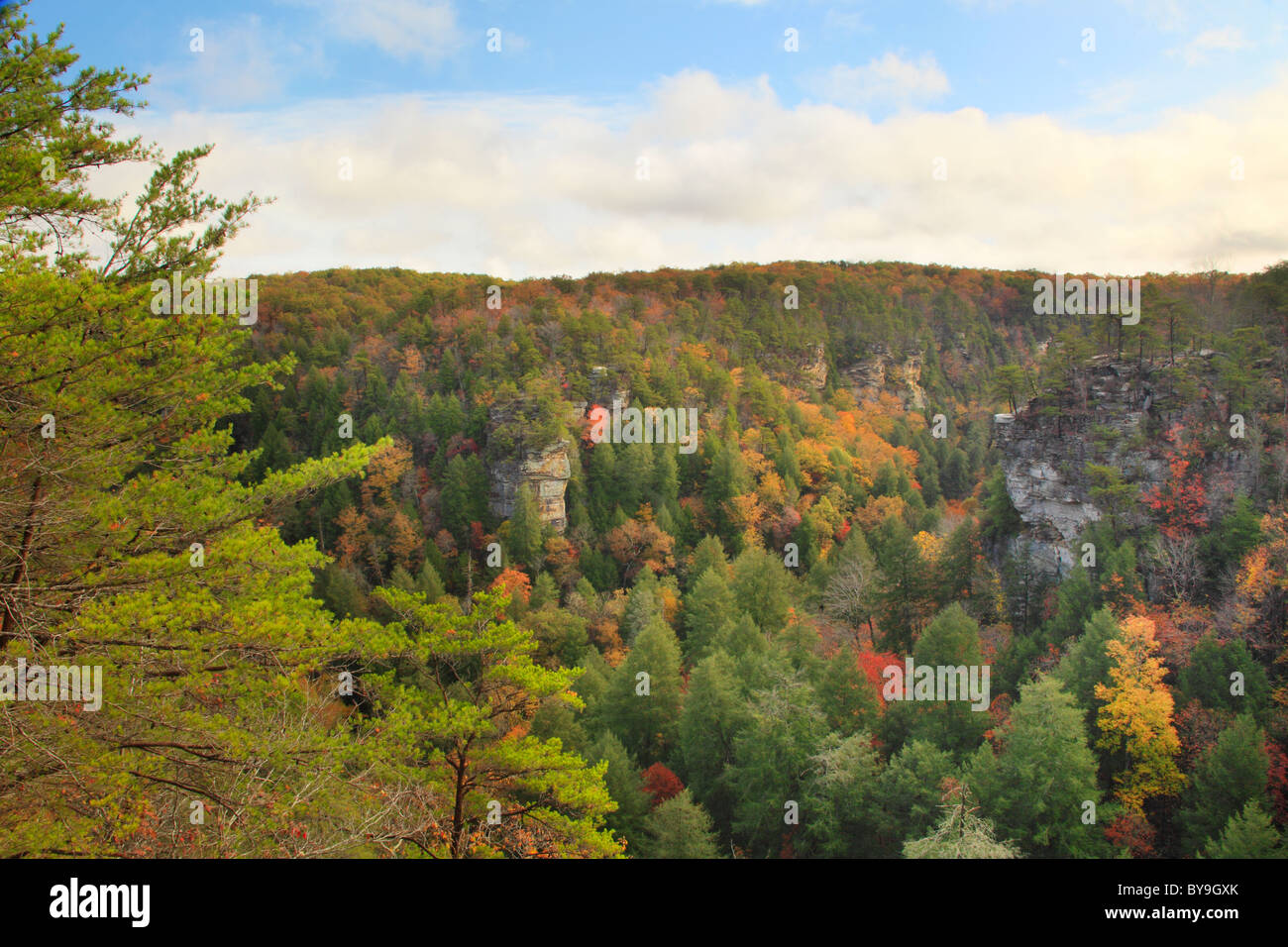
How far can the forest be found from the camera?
310 inches

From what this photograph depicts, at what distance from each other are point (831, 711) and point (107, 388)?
72.7 ft

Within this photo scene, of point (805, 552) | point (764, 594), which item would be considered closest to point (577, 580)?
point (764, 594)

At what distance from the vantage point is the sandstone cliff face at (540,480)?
52.6 metres

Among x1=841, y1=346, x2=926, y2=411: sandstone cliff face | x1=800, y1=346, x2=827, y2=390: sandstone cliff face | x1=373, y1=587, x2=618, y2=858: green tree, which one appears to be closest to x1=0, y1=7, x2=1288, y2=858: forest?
x1=373, y1=587, x2=618, y2=858: green tree

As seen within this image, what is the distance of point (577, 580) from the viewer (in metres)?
47.5

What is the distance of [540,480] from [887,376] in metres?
54.1

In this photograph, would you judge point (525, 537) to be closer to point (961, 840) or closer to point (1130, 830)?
point (1130, 830)

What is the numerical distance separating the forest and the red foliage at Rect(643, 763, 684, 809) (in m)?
0.15

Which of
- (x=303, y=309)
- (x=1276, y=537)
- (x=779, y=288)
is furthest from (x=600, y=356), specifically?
(x=1276, y=537)

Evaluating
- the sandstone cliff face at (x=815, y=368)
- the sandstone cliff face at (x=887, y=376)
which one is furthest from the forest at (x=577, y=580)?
the sandstone cliff face at (x=887, y=376)

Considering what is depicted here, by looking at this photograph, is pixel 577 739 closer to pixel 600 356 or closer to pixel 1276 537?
pixel 1276 537

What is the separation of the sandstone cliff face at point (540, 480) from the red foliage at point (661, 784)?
2876cm

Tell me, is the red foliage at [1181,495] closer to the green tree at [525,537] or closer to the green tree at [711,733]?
the green tree at [711,733]

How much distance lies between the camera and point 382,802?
10.6 metres
